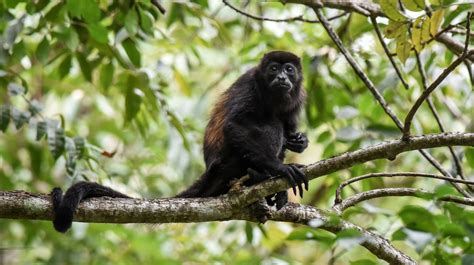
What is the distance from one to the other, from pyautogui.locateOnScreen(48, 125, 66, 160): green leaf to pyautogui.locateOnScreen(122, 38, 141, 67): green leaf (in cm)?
78

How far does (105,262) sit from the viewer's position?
24.3 ft

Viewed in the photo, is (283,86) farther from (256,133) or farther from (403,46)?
(403,46)

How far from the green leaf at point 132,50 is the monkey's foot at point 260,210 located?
1.66 meters

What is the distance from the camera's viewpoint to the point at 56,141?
15.2ft

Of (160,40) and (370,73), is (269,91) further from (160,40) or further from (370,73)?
(160,40)

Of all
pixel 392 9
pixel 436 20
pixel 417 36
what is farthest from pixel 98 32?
pixel 436 20

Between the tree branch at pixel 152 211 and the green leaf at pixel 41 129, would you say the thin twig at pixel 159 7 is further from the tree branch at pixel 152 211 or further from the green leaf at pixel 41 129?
the tree branch at pixel 152 211

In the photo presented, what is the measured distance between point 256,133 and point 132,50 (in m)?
1.11

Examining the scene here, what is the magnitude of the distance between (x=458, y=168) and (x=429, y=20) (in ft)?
4.31

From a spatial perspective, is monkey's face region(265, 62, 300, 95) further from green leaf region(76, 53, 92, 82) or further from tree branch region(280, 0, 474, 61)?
green leaf region(76, 53, 92, 82)

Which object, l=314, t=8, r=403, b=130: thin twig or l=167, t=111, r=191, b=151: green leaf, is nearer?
l=314, t=8, r=403, b=130: thin twig

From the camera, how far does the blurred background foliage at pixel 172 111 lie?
4.62 m

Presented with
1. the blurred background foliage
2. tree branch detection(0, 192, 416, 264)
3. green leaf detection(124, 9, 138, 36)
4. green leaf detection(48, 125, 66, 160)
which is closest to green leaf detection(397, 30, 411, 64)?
the blurred background foliage

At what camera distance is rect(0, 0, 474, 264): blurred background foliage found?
15.2 ft
